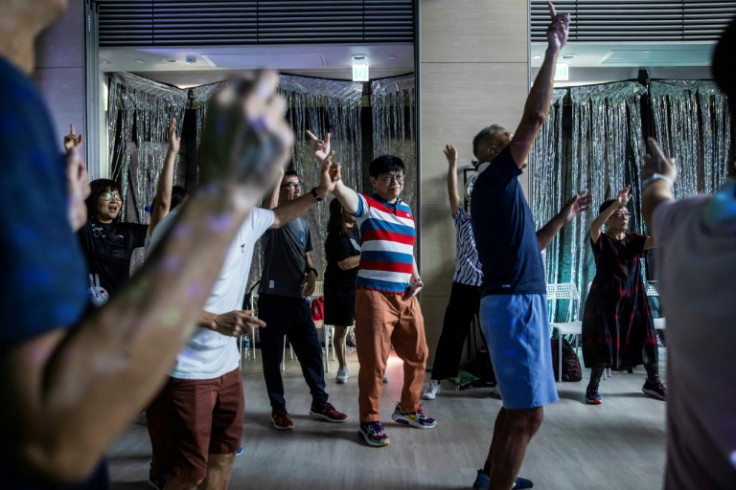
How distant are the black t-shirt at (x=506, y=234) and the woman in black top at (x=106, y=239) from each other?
1967 mm

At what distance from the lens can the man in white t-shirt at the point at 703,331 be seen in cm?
81

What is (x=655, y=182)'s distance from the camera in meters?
1.20

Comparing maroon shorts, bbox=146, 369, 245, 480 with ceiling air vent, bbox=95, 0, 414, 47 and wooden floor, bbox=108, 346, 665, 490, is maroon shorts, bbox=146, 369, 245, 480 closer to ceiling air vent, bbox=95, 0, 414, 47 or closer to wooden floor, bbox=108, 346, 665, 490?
wooden floor, bbox=108, 346, 665, 490

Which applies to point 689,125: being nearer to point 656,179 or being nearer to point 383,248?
point 383,248

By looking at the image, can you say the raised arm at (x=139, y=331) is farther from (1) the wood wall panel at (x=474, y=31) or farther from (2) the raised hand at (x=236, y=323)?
(1) the wood wall panel at (x=474, y=31)

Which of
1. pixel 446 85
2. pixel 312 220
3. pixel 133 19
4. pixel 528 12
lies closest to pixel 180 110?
pixel 133 19

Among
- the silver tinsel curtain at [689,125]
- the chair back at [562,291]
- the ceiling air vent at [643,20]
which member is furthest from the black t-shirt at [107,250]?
the silver tinsel curtain at [689,125]

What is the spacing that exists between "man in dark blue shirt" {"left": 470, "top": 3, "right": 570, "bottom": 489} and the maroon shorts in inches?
38.9

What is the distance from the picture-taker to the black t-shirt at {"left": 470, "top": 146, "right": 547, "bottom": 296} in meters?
2.25

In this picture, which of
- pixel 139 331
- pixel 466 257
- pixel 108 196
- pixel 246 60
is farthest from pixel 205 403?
pixel 246 60

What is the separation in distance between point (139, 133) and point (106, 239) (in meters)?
3.62

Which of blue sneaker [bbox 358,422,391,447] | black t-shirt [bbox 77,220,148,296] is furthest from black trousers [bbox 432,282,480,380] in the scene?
black t-shirt [bbox 77,220,148,296]

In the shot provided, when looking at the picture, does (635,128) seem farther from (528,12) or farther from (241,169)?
(241,169)

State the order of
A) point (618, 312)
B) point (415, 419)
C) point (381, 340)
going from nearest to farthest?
point (381, 340), point (415, 419), point (618, 312)
